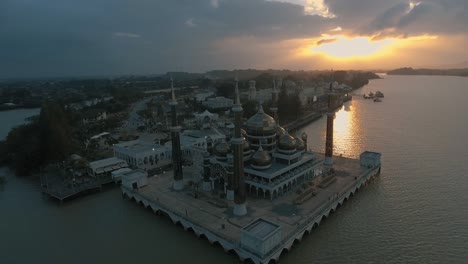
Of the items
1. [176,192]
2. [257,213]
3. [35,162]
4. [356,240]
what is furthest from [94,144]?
[356,240]

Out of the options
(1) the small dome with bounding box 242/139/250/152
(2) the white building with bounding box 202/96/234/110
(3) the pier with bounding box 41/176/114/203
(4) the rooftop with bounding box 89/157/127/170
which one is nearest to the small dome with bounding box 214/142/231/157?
(1) the small dome with bounding box 242/139/250/152

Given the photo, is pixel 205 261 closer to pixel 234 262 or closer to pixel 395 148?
pixel 234 262

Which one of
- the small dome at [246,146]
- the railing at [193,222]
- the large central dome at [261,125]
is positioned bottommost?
the railing at [193,222]

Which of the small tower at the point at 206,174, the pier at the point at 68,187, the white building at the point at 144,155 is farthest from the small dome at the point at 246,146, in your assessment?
the pier at the point at 68,187

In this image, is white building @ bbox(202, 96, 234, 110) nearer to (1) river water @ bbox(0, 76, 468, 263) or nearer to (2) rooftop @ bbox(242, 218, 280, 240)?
(1) river water @ bbox(0, 76, 468, 263)

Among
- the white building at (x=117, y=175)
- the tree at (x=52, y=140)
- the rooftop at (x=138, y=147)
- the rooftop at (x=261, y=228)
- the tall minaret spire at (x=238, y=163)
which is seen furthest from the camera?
the rooftop at (x=138, y=147)

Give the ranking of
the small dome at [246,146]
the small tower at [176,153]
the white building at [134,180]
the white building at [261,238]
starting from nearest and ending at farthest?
the white building at [261,238]
the small dome at [246,146]
the small tower at [176,153]
the white building at [134,180]

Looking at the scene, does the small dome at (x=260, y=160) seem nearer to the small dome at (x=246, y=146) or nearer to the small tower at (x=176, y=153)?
the small dome at (x=246, y=146)
